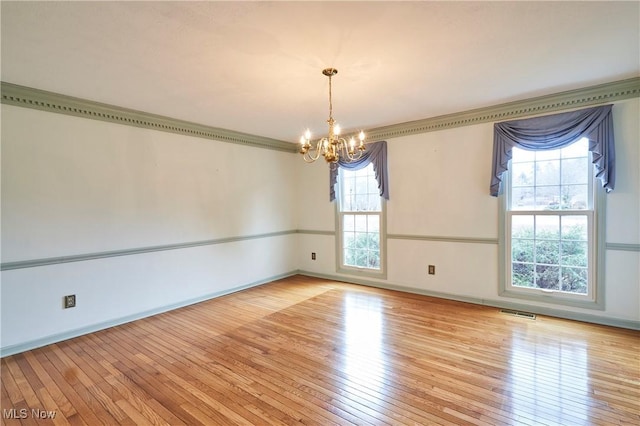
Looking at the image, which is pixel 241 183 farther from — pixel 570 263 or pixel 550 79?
pixel 570 263

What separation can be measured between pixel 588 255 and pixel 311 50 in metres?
3.65

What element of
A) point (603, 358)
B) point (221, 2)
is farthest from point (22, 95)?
point (603, 358)

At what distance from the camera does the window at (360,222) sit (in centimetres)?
508

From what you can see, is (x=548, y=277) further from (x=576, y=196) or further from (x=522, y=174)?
(x=522, y=174)

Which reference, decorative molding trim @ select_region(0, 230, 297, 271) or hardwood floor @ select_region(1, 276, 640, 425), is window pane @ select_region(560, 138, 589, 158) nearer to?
hardwood floor @ select_region(1, 276, 640, 425)

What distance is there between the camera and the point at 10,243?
2.95m

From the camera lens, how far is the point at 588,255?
11.3 feet

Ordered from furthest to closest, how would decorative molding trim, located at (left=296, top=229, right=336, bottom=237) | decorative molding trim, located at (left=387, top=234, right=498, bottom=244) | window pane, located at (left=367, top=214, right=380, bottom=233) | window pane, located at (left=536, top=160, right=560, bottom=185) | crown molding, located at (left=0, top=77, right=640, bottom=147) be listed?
decorative molding trim, located at (left=296, top=229, right=336, bottom=237)
window pane, located at (left=367, top=214, right=380, bottom=233)
decorative molding trim, located at (left=387, top=234, right=498, bottom=244)
window pane, located at (left=536, top=160, right=560, bottom=185)
crown molding, located at (left=0, top=77, right=640, bottom=147)

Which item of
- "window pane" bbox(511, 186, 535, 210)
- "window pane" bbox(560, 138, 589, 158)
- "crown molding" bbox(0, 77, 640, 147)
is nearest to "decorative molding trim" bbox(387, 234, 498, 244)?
"window pane" bbox(511, 186, 535, 210)

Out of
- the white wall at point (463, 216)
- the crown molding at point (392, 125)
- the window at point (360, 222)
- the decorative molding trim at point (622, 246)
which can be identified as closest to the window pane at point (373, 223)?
the window at point (360, 222)

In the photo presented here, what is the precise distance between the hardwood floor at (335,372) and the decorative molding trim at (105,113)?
2.39 metres

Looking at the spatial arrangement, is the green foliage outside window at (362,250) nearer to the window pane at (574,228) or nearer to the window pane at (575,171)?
the window pane at (574,228)

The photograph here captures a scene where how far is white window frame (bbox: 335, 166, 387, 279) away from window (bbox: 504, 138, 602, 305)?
5.52 ft

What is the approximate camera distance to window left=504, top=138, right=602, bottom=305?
11.4 ft
